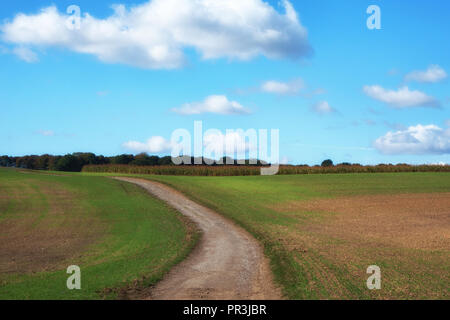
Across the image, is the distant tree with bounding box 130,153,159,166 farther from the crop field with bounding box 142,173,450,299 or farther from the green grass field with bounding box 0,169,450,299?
the green grass field with bounding box 0,169,450,299

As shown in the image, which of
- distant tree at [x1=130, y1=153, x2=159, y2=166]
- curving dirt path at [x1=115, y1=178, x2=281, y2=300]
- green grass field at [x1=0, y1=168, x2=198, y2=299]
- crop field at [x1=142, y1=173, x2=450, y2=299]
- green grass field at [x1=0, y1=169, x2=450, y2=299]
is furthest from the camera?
distant tree at [x1=130, y1=153, x2=159, y2=166]

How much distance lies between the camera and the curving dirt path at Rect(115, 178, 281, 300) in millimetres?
11531

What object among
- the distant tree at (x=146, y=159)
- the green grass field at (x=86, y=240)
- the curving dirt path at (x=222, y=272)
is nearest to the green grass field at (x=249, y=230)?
the green grass field at (x=86, y=240)

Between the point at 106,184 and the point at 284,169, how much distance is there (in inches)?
1332

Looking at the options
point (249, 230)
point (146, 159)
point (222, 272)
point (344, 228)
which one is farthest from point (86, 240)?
point (146, 159)

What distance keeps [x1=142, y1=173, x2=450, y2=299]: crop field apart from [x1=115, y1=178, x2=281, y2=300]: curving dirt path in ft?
2.24

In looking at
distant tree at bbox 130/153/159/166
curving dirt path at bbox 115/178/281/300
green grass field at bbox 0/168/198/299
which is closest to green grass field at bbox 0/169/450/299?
green grass field at bbox 0/168/198/299

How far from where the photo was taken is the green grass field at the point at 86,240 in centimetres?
1280

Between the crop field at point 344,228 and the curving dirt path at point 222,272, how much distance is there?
68cm

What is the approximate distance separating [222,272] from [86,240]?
1006 centimetres

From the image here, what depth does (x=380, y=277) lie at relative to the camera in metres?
13.9

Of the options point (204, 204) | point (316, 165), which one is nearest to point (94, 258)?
point (204, 204)

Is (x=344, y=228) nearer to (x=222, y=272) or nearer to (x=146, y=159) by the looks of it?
(x=222, y=272)
